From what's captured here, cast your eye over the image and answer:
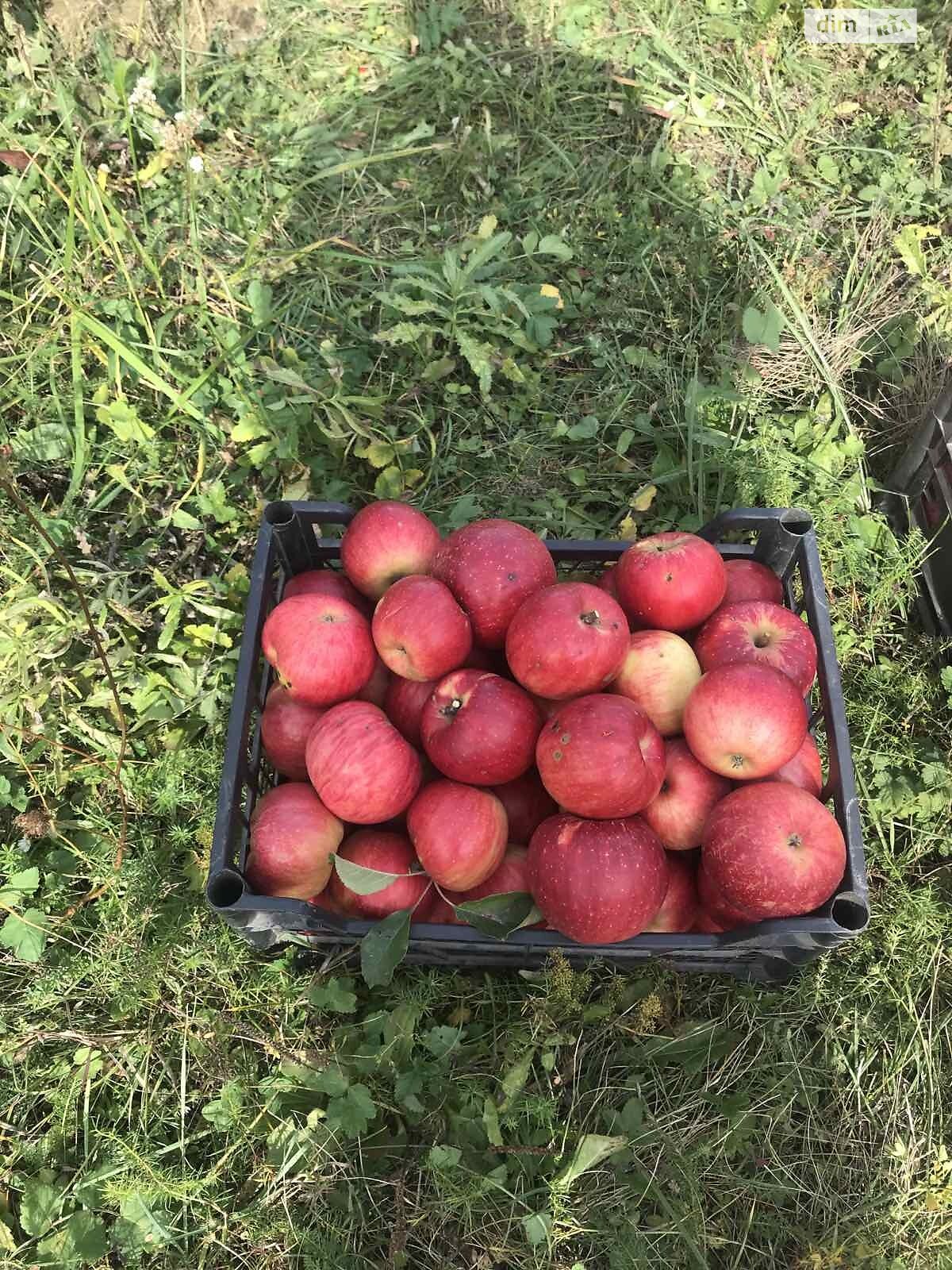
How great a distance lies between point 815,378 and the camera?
11.2 ft

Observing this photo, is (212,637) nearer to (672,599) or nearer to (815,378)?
(672,599)

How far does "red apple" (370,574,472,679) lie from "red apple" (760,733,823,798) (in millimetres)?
786

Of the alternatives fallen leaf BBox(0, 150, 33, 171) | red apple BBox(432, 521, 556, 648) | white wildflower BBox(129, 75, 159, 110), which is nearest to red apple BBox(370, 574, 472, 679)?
red apple BBox(432, 521, 556, 648)

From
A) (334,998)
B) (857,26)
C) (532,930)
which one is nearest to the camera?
(532,930)

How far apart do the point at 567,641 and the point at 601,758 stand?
0.89ft

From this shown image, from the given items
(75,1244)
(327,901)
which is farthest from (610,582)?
(75,1244)

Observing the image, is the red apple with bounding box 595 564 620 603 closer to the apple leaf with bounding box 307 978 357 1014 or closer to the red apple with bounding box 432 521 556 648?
the red apple with bounding box 432 521 556 648

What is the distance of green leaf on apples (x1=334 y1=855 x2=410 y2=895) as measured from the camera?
6.00ft

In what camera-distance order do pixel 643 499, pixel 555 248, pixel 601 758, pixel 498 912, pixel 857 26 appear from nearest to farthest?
pixel 601 758 → pixel 498 912 → pixel 643 499 → pixel 555 248 → pixel 857 26

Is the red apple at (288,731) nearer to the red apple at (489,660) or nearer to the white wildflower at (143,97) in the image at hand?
the red apple at (489,660)

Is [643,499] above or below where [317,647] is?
below

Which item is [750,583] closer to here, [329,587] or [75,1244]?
[329,587]

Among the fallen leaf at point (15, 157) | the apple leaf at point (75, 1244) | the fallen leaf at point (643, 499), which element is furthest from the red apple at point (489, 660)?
the fallen leaf at point (15, 157)

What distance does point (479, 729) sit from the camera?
190 centimetres
